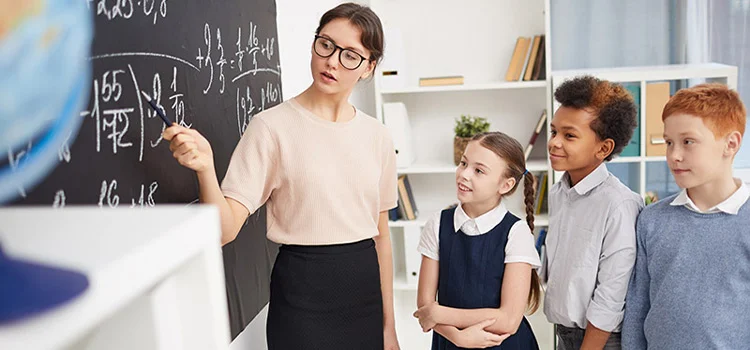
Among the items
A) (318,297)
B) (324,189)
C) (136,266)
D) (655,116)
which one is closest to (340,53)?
(324,189)

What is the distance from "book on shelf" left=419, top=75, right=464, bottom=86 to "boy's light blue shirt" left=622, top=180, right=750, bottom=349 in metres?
1.71

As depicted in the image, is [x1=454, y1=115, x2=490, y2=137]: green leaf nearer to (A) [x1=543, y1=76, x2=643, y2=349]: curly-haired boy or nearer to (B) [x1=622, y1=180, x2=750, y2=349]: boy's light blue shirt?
(A) [x1=543, y1=76, x2=643, y2=349]: curly-haired boy

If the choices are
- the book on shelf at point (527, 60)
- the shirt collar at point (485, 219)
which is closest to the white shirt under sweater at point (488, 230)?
the shirt collar at point (485, 219)

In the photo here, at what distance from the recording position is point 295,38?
233 cm


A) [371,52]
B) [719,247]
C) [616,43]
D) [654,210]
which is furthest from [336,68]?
[616,43]

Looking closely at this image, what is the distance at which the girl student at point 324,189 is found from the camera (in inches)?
57.3

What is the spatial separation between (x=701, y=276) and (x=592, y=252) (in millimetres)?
260

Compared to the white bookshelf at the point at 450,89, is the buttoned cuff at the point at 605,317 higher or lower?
lower

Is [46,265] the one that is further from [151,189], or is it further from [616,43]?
[616,43]

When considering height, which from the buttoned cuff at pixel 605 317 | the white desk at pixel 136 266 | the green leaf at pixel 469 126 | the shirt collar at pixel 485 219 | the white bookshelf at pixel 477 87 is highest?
the white bookshelf at pixel 477 87

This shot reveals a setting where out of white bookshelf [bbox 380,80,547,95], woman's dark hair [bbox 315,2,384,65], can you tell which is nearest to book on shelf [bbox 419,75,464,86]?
white bookshelf [bbox 380,80,547,95]

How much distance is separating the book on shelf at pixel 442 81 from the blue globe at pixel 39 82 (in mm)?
2326

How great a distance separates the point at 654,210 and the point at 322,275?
839 millimetres

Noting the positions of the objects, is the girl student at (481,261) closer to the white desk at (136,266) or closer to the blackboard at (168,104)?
the blackboard at (168,104)
